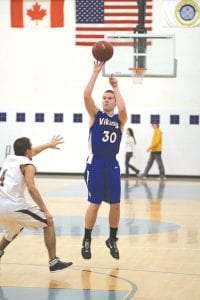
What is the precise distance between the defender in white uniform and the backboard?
1077 cm

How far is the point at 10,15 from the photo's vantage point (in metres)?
26.1

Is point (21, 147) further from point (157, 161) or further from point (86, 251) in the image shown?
point (157, 161)

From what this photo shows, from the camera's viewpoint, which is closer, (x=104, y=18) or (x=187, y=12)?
(x=187, y=12)

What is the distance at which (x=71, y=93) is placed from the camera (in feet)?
86.0

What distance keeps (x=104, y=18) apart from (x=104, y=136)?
55.5ft

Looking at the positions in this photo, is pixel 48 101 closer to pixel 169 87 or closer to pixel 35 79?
pixel 35 79

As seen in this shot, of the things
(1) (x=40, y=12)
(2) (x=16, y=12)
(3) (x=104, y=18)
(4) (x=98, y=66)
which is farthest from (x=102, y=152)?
(2) (x=16, y=12)

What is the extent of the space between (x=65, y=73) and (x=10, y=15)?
117 inches

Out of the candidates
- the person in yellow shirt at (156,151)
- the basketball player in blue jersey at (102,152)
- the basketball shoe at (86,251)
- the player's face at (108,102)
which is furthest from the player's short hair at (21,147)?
the person in yellow shirt at (156,151)

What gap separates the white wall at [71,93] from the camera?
2558 cm

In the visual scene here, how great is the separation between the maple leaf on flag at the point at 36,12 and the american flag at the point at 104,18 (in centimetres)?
129

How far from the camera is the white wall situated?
25578 millimetres

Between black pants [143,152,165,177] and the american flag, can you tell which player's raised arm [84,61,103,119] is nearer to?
black pants [143,152,165,177]

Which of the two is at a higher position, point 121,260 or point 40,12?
point 40,12
